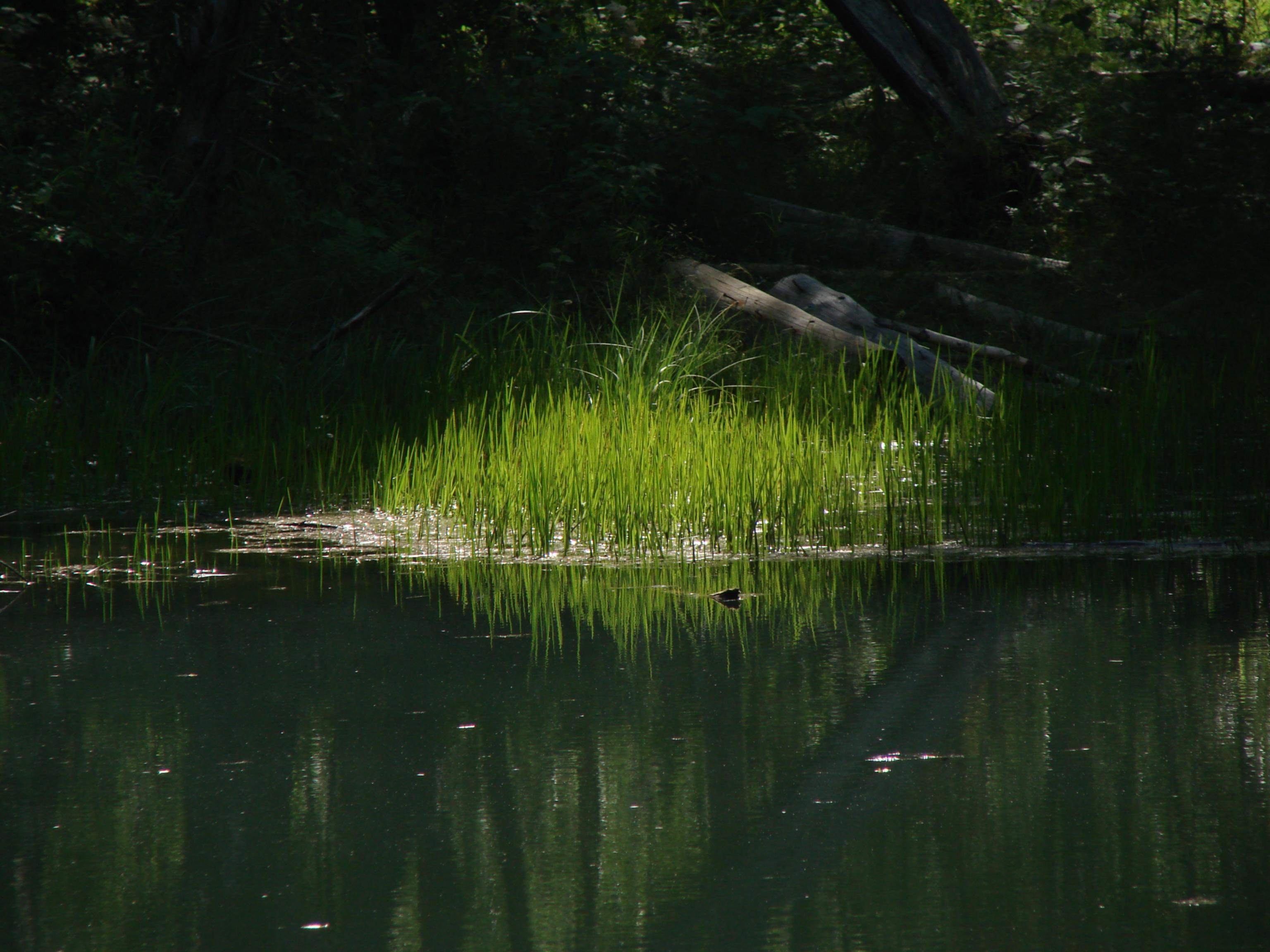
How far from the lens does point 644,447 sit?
421 cm

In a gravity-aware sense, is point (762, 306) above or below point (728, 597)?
above

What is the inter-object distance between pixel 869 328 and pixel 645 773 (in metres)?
4.76

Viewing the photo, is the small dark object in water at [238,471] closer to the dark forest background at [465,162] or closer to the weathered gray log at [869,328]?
the dark forest background at [465,162]

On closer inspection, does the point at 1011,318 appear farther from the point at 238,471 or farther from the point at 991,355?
the point at 238,471

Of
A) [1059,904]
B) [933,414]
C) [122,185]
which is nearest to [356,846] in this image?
[1059,904]

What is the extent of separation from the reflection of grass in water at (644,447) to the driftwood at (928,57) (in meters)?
4.05

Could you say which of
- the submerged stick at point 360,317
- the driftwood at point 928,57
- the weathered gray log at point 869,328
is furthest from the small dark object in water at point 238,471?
the driftwood at point 928,57

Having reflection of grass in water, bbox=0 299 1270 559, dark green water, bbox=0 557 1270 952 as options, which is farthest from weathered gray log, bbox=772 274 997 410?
dark green water, bbox=0 557 1270 952

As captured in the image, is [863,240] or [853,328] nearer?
[853,328]

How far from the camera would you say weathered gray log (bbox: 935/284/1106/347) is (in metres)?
6.61

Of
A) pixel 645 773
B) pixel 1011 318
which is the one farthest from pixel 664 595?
pixel 1011 318

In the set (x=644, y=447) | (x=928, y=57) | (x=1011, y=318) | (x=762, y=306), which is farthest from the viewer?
(x=928, y=57)

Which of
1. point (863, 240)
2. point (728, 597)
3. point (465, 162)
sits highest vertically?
point (465, 162)

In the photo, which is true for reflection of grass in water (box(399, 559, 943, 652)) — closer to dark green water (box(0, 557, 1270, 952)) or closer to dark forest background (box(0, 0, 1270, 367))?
dark green water (box(0, 557, 1270, 952))
